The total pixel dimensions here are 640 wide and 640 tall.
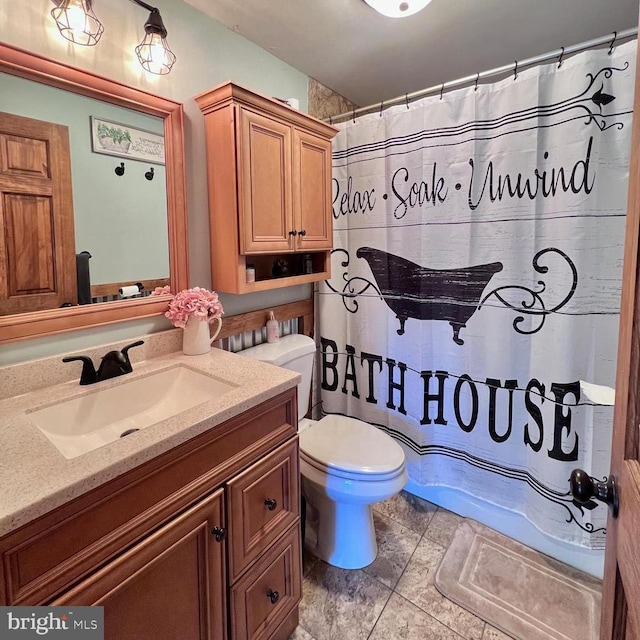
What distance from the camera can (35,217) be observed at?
1112 mm

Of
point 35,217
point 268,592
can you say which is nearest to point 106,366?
point 35,217

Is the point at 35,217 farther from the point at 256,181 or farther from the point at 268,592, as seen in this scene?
the point at 268,592

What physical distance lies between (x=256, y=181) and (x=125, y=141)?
46cm

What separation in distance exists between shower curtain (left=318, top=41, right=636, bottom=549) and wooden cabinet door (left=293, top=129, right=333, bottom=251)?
6.8 inches

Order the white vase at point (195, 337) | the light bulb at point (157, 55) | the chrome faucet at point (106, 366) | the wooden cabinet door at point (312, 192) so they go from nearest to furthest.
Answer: the chrome faucet at point (106, 366), the light bulb at point (157, 55), the white vase at point (195, 337), the wooden cabinet door at point (312, 192)

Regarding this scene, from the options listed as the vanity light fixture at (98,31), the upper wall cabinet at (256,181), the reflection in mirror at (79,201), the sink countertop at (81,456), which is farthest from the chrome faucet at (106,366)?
the vanity light fixture at (98,31)

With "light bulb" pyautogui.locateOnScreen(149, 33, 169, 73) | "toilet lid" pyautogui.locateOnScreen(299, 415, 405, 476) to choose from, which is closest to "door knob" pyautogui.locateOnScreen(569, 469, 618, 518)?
"toilet lid" pyautogui.locateOnScreen(299, 415, 405, 476)

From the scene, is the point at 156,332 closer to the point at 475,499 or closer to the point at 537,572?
the point at 475,499

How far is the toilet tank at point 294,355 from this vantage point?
1681 mm

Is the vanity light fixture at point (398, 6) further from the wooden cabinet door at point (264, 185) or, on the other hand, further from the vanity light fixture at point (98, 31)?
the vanity light fixture at point (98, 31)

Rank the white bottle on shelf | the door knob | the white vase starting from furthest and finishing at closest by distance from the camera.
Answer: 1. the white bottle on shelf
2. the white vase
3. the door knob

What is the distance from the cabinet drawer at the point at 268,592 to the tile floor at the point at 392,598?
0.61ft

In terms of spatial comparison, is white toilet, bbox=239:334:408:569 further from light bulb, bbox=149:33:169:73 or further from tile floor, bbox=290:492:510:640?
light bulb, bbox=149:33:169:73

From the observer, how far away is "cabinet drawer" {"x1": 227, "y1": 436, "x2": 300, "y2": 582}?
40.9 inches
